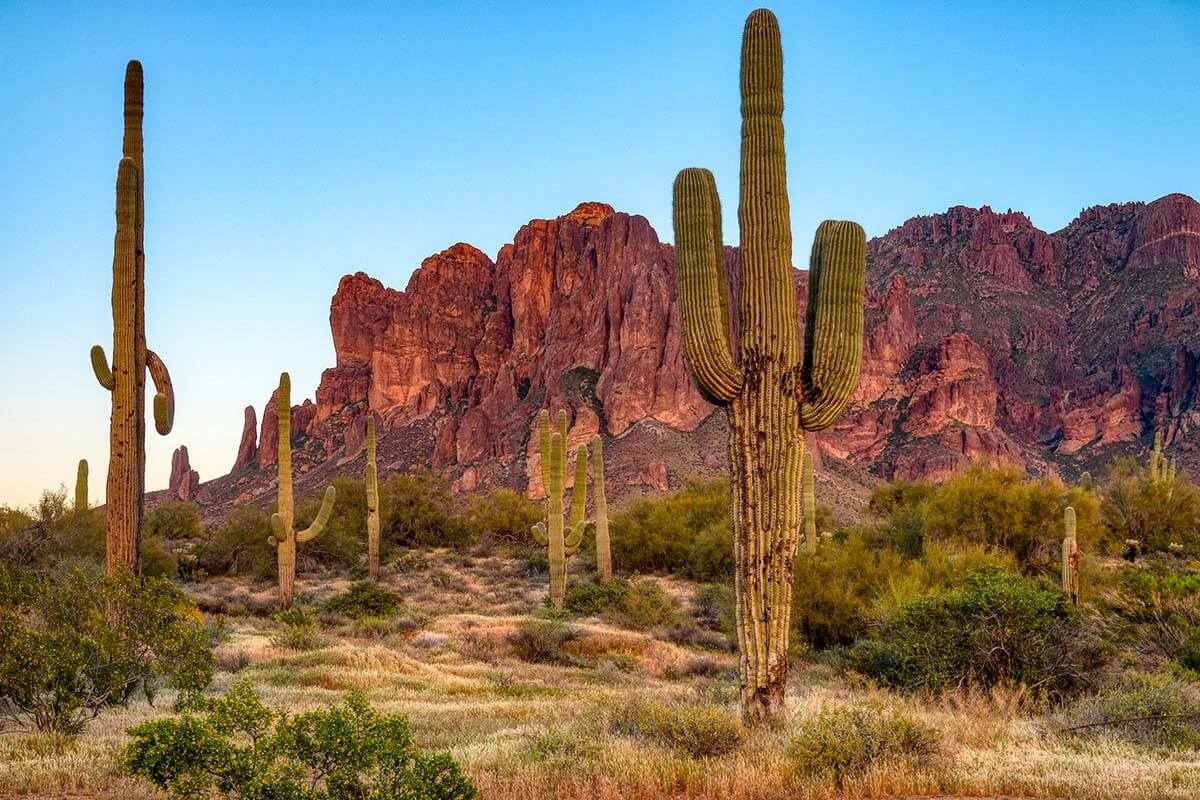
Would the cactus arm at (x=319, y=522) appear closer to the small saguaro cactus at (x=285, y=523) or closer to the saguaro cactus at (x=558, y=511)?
the small saguaro cactus at (x=285, y=523)

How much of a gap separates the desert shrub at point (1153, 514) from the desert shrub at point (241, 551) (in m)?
24.5

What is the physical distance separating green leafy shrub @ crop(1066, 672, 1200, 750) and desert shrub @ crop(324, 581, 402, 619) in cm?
1418

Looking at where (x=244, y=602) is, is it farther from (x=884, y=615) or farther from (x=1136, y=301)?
(x=1136, y=301)

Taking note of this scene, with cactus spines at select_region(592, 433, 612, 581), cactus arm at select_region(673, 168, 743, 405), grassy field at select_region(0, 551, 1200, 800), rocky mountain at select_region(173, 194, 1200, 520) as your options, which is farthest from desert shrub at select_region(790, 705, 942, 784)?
rocky mountain at select_region(173, 194, 1200, 520)

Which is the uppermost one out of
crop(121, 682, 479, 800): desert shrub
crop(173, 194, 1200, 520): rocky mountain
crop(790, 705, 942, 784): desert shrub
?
crop(173, 194, 1200, 520): rocky mountain

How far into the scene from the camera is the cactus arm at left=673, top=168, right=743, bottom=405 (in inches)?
322

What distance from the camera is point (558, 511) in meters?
21.4

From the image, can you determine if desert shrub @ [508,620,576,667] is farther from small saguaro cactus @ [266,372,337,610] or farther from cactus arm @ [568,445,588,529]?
small saguaro cactus @ [266,372,337,610]

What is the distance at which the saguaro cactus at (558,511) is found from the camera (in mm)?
20891

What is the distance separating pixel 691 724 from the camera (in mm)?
6980

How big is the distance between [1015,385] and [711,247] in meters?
106

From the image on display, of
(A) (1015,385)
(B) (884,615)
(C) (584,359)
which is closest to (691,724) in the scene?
(B) (884,615)

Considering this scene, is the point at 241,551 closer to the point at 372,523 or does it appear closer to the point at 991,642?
the point at 372,523

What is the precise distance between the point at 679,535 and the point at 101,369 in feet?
69.9
